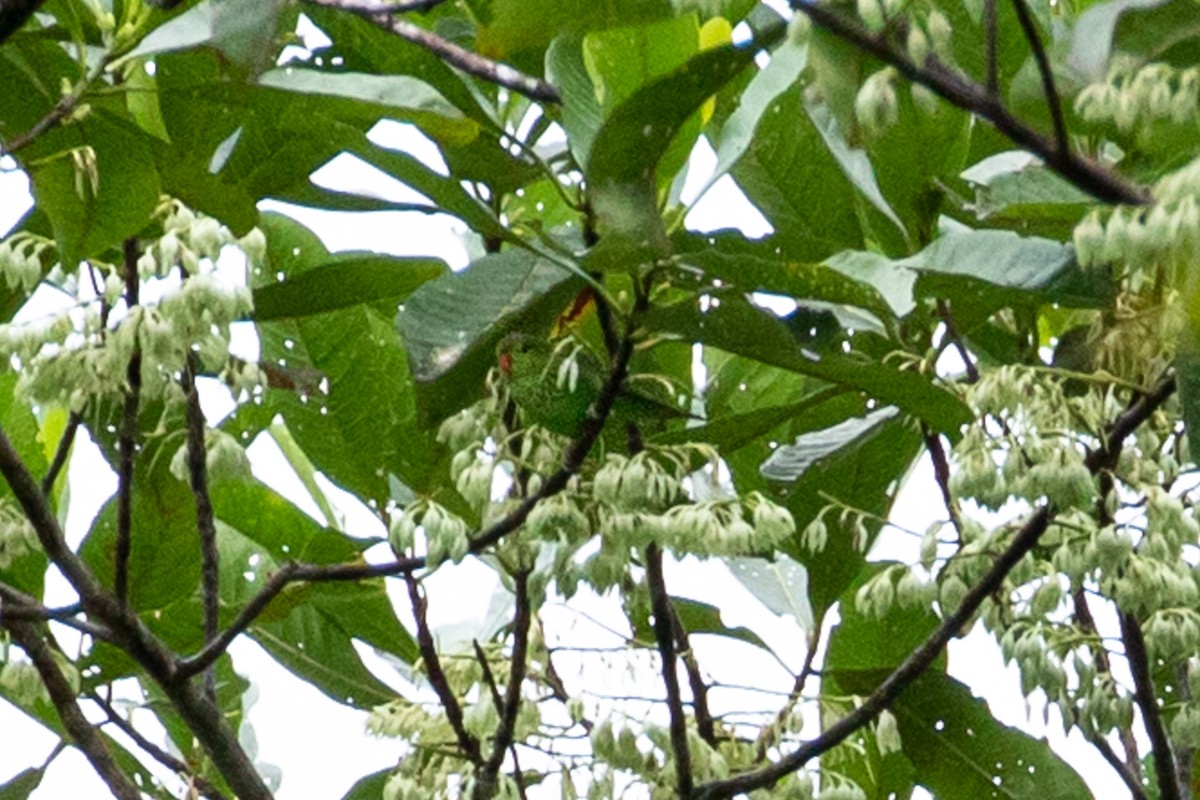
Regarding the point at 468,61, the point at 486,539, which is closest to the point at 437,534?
the point at 486,539

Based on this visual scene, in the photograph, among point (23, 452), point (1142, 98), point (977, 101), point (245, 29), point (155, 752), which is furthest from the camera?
point (23, 452)

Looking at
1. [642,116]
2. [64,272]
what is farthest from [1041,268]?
[64,272]

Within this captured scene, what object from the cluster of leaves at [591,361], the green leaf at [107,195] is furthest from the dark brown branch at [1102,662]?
the green leaf at [107,195]

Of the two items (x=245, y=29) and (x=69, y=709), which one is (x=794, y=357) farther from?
(x=69, y=709)

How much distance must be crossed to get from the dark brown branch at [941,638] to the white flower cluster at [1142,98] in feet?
1.07

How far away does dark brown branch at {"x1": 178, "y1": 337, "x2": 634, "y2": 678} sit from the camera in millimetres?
1078

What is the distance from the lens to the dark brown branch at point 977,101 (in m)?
0.64

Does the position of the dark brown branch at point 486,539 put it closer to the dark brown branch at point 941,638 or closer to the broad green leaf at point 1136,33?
the dark brown branch at point 941,638

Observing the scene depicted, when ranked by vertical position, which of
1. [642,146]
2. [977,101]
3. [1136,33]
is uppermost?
[642,146]

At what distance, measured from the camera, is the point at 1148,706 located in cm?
122

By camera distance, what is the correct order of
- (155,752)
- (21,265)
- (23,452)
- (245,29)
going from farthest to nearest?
(23,452)
(155,752)
(21,265)
(245,29)

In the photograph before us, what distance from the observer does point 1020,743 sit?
1357 millimetres

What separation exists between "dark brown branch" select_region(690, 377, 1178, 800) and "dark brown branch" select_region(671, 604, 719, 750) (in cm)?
10

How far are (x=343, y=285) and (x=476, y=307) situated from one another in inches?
5.9
